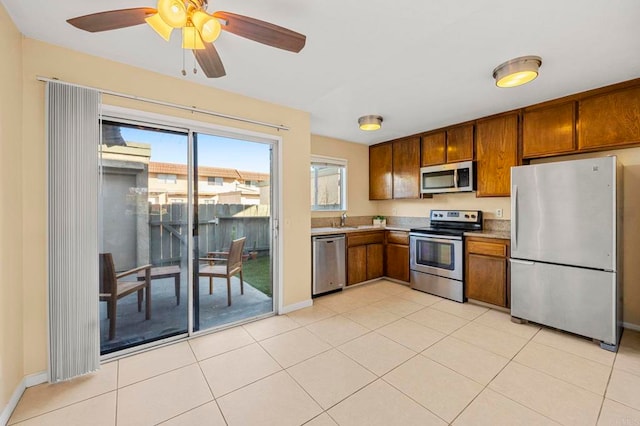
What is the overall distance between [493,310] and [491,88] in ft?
8.46

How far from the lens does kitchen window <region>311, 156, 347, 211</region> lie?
4.51 m

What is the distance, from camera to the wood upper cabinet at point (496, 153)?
3.25 meters

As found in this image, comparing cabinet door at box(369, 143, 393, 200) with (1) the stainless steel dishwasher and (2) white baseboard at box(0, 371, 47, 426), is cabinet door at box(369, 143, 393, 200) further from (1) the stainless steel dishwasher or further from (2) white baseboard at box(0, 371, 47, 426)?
(2) white baseboard at box(0, 371, 47, 426)

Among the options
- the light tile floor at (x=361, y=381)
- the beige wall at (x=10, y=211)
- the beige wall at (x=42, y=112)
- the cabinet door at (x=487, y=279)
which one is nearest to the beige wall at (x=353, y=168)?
the beige wall at (x=42, y=112)

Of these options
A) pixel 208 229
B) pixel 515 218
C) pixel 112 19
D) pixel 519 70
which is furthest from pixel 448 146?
pixel 112 19

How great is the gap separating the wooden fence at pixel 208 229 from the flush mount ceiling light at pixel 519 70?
2.59m

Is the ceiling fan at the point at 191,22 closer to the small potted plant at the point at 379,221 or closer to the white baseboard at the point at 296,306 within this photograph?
the white baseboard at the point at 296,306

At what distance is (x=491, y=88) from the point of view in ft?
8.73

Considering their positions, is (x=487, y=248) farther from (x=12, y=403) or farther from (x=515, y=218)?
(x=12, y=403)

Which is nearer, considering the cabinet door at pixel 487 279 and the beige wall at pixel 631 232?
the beige wall at pixel 631 232

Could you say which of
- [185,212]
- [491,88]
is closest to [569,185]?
[491,88]

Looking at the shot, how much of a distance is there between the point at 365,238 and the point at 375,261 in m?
0.47

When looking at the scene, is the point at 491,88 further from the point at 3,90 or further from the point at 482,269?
the point at 3,90

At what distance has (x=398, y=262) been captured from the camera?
4.34 m
